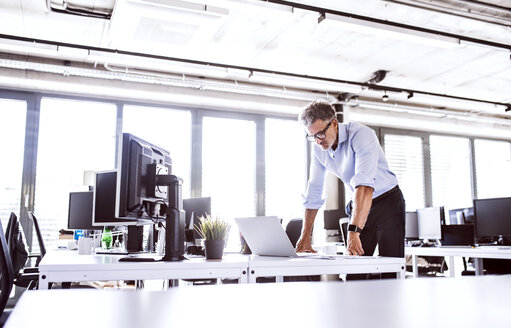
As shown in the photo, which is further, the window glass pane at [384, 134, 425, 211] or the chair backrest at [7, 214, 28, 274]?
the window glass pane at [384, 134, 425, 211]

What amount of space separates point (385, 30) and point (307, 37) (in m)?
1.14

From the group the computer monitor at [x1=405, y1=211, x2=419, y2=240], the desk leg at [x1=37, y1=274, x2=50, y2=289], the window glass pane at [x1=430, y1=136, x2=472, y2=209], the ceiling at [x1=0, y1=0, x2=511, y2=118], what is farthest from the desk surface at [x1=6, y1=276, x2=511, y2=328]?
the window glass pane at [x1=430, y1=136, x2=472, y2=209]

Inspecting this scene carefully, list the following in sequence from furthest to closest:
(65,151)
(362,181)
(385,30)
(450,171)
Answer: (450,171)
(65,151)
(385,30)
(362,181)

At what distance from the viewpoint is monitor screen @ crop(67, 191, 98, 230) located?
436 centimetres

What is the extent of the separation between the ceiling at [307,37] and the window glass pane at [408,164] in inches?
62.0

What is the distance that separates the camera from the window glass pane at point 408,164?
8.74m

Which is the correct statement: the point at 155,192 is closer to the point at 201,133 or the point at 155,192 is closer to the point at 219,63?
the point at 219,63

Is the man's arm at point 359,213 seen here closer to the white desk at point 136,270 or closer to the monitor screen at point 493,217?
Answer: the white desk at point 136,270

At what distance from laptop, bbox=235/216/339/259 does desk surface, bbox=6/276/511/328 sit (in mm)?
1525

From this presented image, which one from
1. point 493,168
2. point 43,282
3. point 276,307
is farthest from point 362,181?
point 493,168

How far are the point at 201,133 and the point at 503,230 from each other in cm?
440

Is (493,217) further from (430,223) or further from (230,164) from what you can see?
(230,164)

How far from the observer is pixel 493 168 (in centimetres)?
985

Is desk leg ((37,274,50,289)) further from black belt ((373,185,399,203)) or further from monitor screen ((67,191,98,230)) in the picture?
monitor screen ((67,191,98,230))
